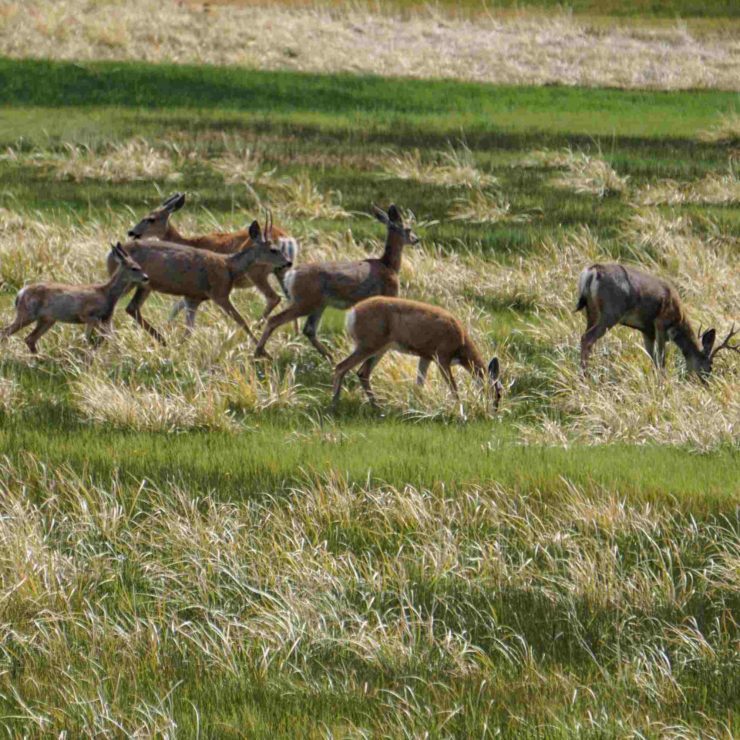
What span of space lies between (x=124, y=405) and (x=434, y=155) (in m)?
14.9

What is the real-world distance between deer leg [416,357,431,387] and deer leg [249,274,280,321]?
2679 mm

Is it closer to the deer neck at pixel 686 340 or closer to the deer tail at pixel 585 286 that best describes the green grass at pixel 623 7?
the deer tail at pixel 585 286

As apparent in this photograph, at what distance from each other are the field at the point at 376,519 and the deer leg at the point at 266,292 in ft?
1.61

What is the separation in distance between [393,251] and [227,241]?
6.74ft

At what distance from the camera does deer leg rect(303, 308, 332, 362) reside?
40.9 feet

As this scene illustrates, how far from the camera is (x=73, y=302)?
1211 centimetres

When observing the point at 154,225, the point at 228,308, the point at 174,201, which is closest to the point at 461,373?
the point at 228,308

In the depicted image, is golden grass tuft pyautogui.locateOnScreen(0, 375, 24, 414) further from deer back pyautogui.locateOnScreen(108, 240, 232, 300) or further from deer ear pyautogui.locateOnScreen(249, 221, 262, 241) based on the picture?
deer ear pyautogui.locateOnScreen(249, 221, 262, 241)

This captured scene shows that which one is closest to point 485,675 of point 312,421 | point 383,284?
point 312,421

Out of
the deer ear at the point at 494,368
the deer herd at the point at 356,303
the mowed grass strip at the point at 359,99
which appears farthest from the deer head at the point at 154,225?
the mowed grass strip at the point at 359,99

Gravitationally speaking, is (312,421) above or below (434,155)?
above

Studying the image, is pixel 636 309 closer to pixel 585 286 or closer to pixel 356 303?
pixel 585 286

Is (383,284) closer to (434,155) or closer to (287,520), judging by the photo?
(287,520)

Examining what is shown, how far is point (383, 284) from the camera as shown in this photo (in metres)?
12.9
